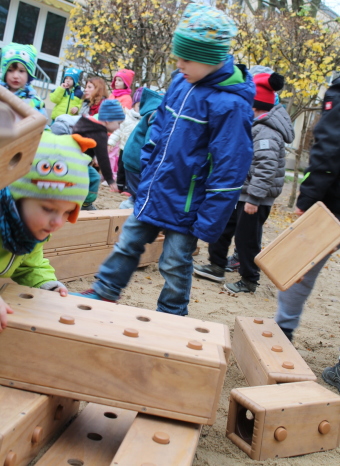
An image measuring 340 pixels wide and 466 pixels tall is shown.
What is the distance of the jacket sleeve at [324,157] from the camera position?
333 cm

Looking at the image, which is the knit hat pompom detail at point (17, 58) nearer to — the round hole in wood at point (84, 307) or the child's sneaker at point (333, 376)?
the round hole in wood at point (84, 307)

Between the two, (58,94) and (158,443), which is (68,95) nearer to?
(58,94)

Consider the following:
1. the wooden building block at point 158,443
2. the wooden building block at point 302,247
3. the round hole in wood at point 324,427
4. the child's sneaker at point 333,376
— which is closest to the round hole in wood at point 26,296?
the wooden building block at point 158,443

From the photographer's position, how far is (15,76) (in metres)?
5.48

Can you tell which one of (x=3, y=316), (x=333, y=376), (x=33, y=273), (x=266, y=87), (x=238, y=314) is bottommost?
Answer: (x=238, y=314)

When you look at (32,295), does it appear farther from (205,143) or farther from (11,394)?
(205,143)

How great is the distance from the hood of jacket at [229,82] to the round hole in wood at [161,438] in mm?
2054

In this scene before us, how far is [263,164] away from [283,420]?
120 inches

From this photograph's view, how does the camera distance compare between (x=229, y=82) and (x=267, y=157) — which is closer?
(x=229, y=82)

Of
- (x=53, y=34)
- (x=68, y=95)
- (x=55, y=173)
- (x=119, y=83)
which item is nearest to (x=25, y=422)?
(x=55, y=173)

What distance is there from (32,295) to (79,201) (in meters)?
0.46

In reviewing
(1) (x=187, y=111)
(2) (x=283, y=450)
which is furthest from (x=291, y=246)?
(2) (x=283, y=450)

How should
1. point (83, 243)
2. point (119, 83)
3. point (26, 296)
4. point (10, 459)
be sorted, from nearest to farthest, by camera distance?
point (10, 459) < point (26, 296) < point (83, 243) < point (119, 83)

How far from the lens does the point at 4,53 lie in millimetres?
5637
